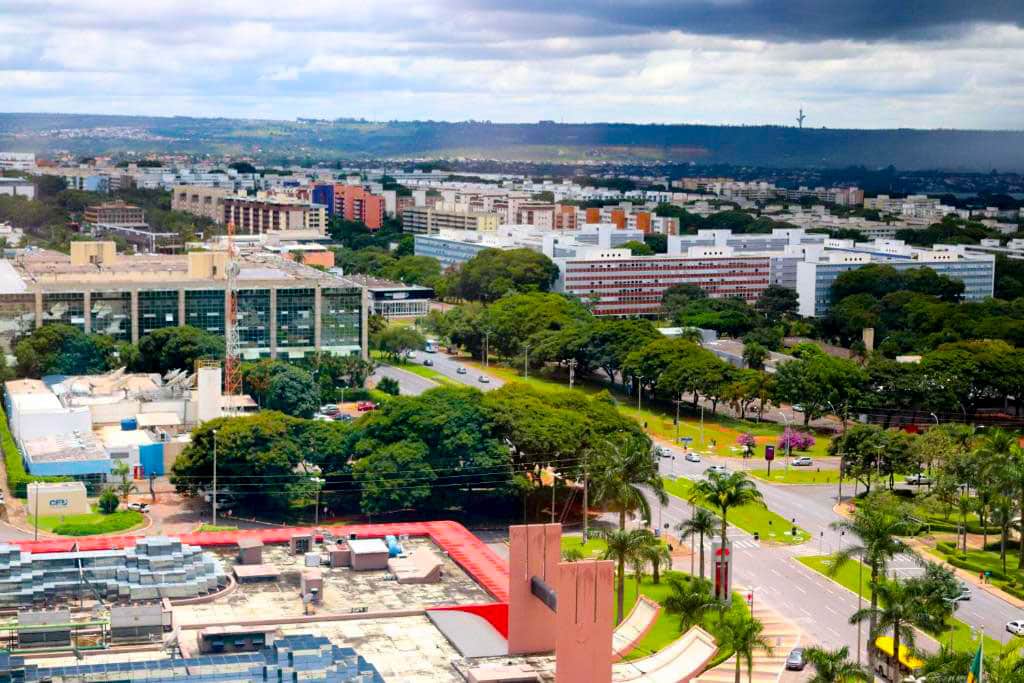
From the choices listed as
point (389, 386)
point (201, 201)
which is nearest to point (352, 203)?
point (201, 201)

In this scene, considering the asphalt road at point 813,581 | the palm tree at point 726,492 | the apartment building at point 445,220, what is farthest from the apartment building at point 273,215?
the palm tree at point 726,492

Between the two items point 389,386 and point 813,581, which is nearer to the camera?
point 813,581

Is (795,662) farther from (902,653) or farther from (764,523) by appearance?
(764,523)

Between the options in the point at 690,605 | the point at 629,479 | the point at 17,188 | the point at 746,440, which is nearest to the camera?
the point at 690,605

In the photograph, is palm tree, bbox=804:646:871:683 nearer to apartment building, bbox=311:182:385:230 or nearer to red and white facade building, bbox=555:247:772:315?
red and white facade building, bbox=555:247:772:315

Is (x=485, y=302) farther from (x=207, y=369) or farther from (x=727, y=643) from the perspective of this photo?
(x=727, y=643)

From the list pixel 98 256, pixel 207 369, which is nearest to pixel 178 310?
pixel 98 256
